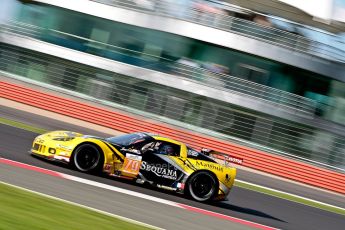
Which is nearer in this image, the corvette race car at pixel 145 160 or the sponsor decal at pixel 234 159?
the corvette race car at pixel 145 160

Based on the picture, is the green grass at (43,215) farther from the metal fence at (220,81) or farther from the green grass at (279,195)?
the metal fence at (220,81)

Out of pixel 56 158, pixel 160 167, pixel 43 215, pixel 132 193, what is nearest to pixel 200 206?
Result: pixel 160 167

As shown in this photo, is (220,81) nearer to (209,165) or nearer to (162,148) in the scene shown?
(209,165)

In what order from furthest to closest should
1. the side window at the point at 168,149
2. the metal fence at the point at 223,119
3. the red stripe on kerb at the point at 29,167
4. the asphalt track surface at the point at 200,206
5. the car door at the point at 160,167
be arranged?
1. the metal fence at the point at 223,119
2. the side window at the point at 168,149
3. the car door at the point at 160,167
4. the red stripe on kerb at the point at 29,167
5. the asphalt track surface at the point at 200,206

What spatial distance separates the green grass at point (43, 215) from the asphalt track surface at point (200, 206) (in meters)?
1.05

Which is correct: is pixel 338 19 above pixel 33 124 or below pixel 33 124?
above

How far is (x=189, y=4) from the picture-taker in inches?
1226

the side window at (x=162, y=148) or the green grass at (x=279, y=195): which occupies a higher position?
the side window at (x=162, y=148)

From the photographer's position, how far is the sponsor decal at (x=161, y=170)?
46.8 feet

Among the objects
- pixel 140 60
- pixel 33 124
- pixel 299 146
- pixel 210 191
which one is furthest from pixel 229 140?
pixel 210 191

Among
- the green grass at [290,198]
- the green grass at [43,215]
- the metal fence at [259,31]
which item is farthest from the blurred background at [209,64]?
the green grass at [43,215]

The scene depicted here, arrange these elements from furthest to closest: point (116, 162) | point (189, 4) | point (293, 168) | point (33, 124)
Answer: point (189, 4) → point (293, 168) → point (33, 124) → point (116, 162)

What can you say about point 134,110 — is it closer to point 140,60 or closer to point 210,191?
point 140,60

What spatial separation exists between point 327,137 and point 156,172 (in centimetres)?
1630
